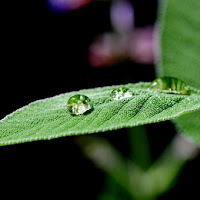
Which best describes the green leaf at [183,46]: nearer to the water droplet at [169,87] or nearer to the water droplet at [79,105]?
the water droplet at [169,87]

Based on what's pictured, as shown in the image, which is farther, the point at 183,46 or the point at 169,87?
the point at 183,46

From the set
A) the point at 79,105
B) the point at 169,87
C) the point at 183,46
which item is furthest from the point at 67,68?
the point at 79,105

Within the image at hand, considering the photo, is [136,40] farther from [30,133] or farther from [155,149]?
[30,133]

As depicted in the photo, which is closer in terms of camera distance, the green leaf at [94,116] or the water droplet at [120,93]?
the green leaf at [94,116]

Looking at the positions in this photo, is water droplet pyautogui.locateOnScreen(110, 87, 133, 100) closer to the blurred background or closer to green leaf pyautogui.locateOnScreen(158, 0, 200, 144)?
green leaf pyautogui.locateOnScreen(158, 0, 200, 144)

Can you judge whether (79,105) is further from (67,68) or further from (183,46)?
(67,68)

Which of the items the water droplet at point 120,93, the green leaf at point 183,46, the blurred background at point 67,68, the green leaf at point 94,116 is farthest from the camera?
the blurred background at point 67,68

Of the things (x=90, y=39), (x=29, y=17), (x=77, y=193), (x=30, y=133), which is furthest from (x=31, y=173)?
(x=30, y=133)

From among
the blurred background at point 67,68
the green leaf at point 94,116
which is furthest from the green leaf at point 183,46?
the blurred background at point 67,68
